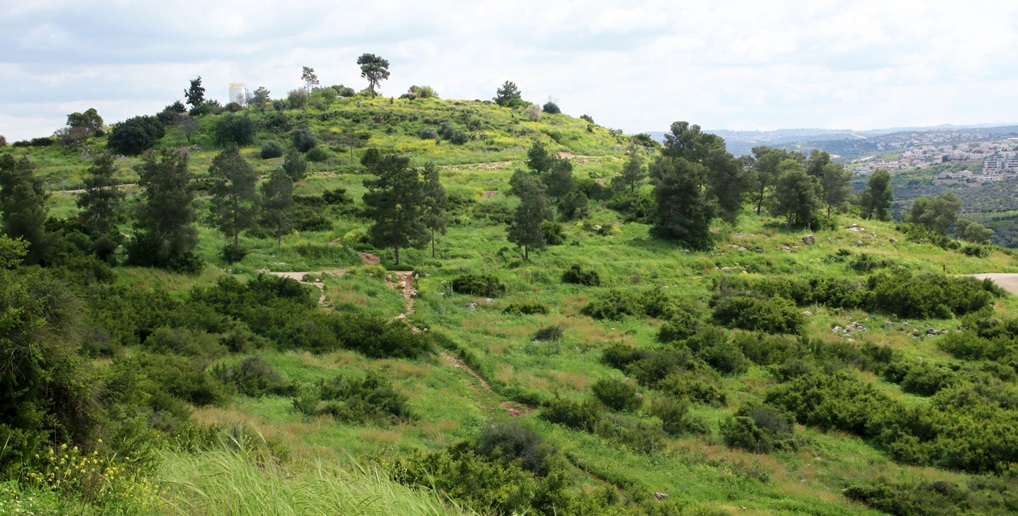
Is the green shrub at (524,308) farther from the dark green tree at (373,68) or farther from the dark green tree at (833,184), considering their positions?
the dark green tree at (373,68)

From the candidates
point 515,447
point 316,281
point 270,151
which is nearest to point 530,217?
point 316,281

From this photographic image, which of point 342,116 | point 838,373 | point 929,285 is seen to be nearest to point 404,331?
point 838,373

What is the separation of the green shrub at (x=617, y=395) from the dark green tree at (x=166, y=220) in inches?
780

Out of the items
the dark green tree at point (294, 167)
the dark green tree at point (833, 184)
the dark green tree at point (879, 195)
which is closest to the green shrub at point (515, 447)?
the dark green tree at point (294, 167)

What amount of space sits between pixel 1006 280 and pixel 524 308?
29.2 metres

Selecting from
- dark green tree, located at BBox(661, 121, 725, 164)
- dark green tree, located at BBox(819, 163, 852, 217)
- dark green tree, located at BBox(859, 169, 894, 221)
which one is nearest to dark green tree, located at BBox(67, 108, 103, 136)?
dark green tree, located at BBox(661, 121, 725, 164)

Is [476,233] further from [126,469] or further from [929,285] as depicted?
[126,469]

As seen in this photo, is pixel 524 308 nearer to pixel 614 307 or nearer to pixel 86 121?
pixel 614 307

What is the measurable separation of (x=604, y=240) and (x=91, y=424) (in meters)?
35.9

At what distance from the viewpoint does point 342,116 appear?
262 ft

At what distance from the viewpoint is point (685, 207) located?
42.9 metres

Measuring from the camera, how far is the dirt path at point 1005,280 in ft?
114

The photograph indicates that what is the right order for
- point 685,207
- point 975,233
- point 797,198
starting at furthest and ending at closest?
point 975,233, point 797,198, point 685,207

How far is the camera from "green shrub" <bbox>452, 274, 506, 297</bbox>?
30.8 metres
